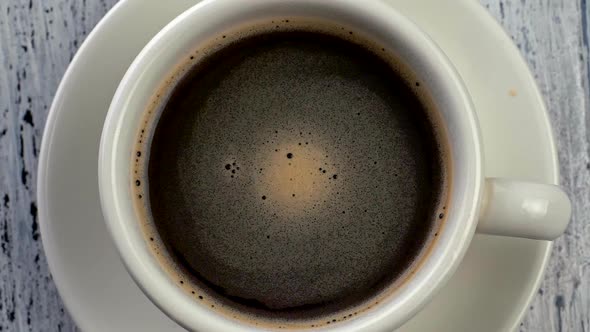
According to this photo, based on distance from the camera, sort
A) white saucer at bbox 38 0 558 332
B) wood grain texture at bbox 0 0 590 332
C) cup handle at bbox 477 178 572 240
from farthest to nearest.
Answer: wood grain texture at bbox 0 0 590 332, white saucer at bbox 38 0 558 332, cup handle at bbox 477 178 572 240

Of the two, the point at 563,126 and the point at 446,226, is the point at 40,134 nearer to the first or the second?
the point at 446,226

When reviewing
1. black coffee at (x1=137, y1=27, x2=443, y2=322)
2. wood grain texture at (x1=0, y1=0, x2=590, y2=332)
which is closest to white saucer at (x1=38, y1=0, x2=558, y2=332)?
black coffee at (x1=137, y1=27, x2=443, y2=322)

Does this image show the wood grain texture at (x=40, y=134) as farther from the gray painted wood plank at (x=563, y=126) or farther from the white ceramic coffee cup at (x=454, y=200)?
the white ceramic coffee cup at (x=454, y=200)

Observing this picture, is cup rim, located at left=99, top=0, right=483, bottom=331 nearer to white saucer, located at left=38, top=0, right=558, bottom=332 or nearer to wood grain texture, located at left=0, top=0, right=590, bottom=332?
white saucer, located at left=38, top=0, right=558, bottom=332

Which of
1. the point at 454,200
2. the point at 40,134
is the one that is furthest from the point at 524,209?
the point at 40,134

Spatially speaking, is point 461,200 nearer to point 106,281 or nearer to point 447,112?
point 447,112

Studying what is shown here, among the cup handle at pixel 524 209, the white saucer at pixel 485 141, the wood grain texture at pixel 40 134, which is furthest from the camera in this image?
the wood grain texture at pixel 40 134

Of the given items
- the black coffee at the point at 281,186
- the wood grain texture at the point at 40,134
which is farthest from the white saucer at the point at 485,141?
the wood grain texture at the point at 40,134
